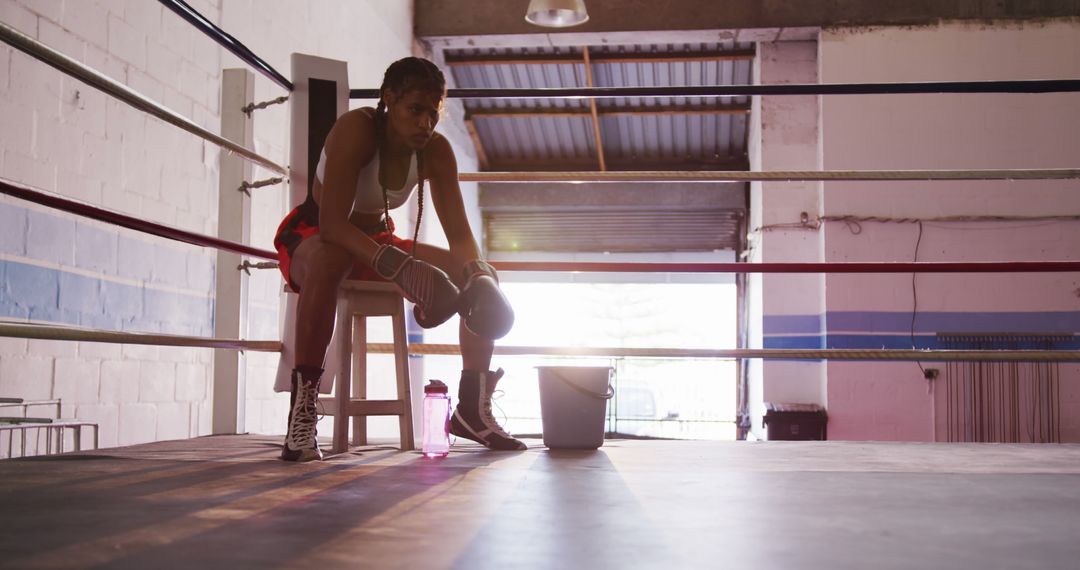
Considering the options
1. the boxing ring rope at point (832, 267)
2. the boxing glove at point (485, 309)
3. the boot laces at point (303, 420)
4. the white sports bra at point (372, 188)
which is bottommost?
the boot laces at point (303, 420)

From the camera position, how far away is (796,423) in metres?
6.88

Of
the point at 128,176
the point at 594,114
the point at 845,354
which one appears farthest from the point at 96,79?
the point at 594,114

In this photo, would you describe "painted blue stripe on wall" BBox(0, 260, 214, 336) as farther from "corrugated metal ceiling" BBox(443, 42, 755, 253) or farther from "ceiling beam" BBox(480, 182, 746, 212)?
"ceiling beam" BBox(480, 182, 746, 212)

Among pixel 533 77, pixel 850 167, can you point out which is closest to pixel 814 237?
pixel 850 167

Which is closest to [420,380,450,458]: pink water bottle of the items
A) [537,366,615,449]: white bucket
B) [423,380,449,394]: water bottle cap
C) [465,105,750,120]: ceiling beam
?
[423,380,449,394]: water bottle cap

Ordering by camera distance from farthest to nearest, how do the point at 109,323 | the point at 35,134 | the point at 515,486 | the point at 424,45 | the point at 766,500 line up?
the point at 424,45 → the point at 109,323 → the point at 35,134 → the point at 515,486 → the point at 766,500

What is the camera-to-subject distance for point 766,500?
1.34 m

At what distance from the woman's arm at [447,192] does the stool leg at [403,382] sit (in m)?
0.20

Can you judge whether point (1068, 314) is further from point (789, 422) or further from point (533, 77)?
point (533, 77)

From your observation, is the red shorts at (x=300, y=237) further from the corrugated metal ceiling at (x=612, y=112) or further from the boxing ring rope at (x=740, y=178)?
the corrugated metal ceiling at (x=612, y=112)

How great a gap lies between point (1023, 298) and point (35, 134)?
646 cm

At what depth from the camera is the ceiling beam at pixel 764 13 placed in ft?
23.0

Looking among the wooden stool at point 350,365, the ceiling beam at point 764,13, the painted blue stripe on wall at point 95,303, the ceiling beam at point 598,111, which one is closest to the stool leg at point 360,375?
the wooden stool at point 350,365

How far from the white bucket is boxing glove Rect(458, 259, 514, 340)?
15.4 inches
